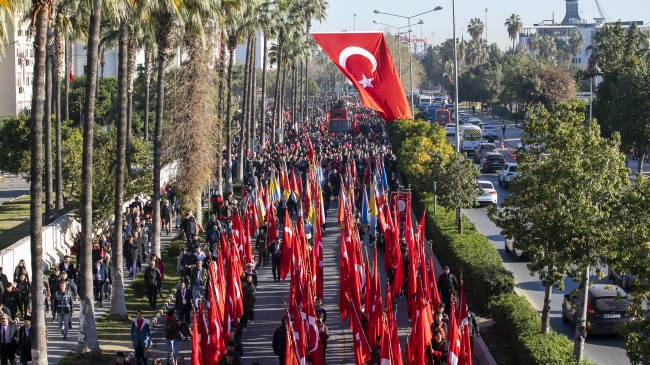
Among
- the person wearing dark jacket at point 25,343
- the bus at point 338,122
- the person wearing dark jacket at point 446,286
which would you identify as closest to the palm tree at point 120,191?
the person wearing dark jacket at point 25,343

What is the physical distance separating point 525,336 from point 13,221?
2809 centimetres

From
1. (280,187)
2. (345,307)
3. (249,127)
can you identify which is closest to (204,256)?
(345,307)

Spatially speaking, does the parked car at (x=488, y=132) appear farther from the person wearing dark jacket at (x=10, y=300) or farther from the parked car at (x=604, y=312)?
the person wearing dark jacket at (x=10, y=300)

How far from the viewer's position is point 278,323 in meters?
24.1

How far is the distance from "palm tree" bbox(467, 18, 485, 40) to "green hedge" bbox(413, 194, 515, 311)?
506 ft

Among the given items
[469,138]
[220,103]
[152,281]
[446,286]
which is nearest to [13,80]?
[469,138]

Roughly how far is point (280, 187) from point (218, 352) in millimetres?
21011

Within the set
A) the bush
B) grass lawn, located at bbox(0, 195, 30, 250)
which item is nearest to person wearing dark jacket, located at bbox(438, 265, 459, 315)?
the bush

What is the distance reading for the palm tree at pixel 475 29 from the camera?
186 metres

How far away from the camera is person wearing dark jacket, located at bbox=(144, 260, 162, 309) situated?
81.7 ft

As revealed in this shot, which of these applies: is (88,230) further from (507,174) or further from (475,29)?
(475,29)

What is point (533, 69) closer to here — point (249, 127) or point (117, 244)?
point (249, 127)

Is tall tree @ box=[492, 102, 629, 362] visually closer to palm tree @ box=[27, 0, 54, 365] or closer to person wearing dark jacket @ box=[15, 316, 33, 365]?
palm tree @ box=[27, 0, 54, 365]

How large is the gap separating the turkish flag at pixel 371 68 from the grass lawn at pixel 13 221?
537 inches
